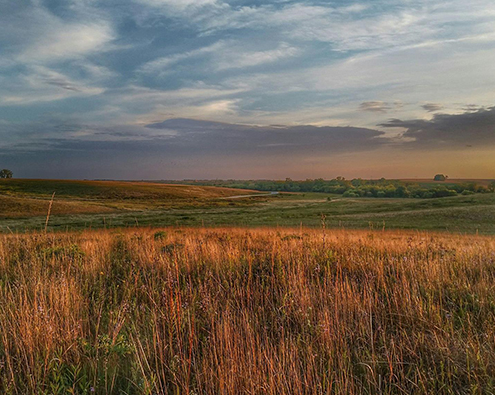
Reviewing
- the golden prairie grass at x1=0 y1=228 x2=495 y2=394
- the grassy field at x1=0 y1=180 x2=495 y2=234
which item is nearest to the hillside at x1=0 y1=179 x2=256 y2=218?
the grassy field at x1=0 y1=180 x2=495 y2=234

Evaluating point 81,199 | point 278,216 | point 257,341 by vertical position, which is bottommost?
point 278,216

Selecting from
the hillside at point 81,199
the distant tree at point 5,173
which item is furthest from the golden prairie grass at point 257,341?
the distant tree at point 5,173

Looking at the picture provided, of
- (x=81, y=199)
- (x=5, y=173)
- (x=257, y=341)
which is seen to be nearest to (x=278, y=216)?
(x=257, y=341)

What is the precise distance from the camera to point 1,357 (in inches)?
155

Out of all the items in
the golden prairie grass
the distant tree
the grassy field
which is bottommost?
the grassy field

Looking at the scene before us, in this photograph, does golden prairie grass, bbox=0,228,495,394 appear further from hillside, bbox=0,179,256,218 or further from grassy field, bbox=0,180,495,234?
hillside, bbox=0,179,256,218

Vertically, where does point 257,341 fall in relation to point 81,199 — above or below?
above

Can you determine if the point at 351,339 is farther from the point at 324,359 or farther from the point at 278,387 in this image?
the point at 278,387

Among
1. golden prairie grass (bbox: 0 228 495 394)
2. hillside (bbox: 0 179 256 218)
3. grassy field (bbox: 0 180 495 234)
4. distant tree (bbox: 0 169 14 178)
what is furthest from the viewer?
distant tree (bbox: 0 169 14 178)

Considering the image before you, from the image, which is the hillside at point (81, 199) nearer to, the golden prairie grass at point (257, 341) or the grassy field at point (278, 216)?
the grassy field at point (278, 216)

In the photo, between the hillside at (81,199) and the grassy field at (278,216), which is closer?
the grassy field at (278,216)

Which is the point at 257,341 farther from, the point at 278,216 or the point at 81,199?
the point at 81,199

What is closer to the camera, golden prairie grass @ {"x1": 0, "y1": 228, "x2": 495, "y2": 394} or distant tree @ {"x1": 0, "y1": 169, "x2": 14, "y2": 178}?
golden prairie grass @ {"x1": 0, "y1": 228, "x2": 495, "y2": 394}

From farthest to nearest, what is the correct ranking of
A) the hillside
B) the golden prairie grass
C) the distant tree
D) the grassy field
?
the distant tree → the hillside → the grassy field → the golden prairie grass
